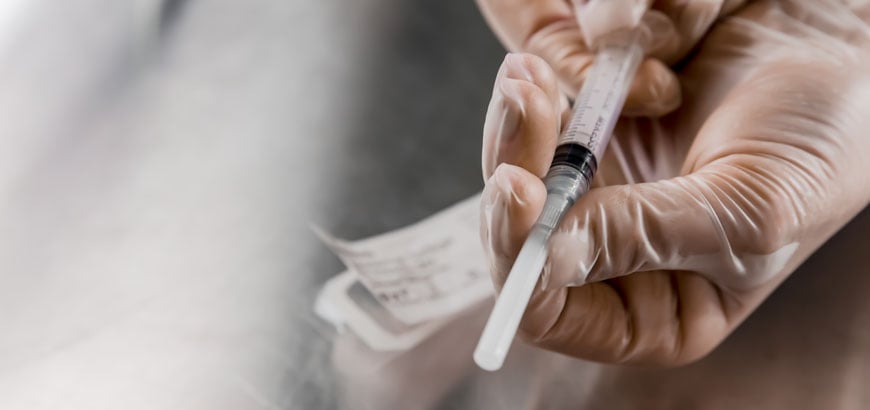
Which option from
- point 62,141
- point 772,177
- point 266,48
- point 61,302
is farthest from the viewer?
point 266,48

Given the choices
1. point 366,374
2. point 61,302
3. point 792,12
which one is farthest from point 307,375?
point 792,12

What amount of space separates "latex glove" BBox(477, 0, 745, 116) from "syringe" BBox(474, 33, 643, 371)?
0.01 m

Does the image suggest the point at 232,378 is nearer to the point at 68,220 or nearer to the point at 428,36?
the point at 68,220

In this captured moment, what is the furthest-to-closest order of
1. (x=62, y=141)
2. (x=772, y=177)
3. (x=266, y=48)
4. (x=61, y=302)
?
(x=266, y=48)
(x=62, y=141)
(x=61, y=302)
(x=772, y=177)

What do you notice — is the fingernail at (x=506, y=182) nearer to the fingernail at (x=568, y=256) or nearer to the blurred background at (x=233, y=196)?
the fingernail at (x=568, y=256)

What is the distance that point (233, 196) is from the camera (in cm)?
69

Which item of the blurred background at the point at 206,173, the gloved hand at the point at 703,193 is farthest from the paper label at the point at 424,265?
the gloved hand at the point at 703,193

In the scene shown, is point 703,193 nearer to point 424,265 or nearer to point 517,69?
point 517,69

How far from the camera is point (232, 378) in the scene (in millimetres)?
565

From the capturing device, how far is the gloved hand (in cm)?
45

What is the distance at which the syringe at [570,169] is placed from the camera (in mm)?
399

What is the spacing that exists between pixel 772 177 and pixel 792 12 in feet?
0.61

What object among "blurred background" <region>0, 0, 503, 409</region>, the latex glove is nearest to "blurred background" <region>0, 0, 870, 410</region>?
"blurred background" <region>0, 0, 503, 409</region>

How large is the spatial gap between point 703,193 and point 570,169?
0.23 feet
